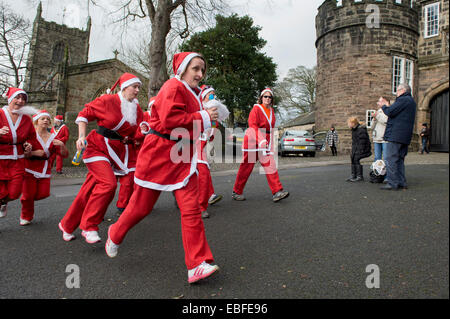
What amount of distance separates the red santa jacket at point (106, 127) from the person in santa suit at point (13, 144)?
128 centimetres

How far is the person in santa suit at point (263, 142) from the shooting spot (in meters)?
5.77

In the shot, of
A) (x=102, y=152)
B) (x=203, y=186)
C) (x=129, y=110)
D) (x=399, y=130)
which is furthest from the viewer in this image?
(x=399, y=130)

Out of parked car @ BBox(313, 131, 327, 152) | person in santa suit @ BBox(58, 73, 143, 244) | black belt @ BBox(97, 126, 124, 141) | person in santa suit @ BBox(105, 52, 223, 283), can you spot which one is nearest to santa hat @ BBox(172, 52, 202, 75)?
person in santa suit @ BBox(105, 52, 223, 283)

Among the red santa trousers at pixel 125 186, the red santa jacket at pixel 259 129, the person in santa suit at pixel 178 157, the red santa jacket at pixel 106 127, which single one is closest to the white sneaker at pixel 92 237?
the person in santa suit at pixel 178 157

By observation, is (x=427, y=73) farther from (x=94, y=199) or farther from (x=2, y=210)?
(x=2, y=210)

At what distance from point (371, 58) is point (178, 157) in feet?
70.7

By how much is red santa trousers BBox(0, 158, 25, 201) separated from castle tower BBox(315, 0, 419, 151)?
19897 millimetres

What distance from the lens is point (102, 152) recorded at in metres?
4.11

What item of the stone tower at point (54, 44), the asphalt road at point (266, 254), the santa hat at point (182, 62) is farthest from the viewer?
the stone tower at point (54, 44)

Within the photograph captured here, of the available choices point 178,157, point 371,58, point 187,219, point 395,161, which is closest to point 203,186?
point 178,157

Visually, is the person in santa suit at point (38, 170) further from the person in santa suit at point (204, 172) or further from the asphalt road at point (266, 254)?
the person in santa suit at point (204, 172)

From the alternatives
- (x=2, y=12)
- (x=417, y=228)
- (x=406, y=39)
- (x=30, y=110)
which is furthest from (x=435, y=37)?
(x=2, y=12)

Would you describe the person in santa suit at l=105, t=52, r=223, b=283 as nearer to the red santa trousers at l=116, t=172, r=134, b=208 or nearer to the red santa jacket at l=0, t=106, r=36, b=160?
the red santa trousers at l=116, t=172, r=134, b=208
